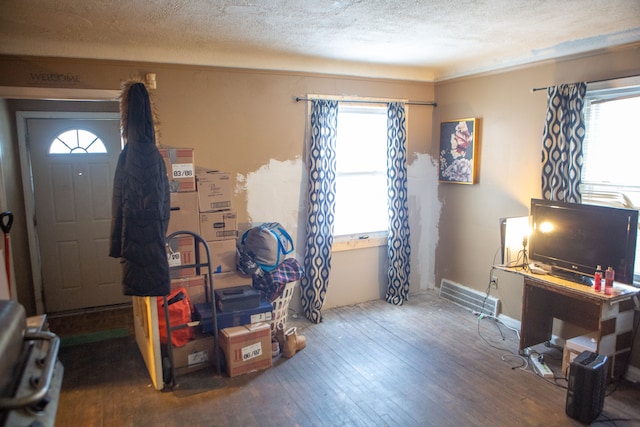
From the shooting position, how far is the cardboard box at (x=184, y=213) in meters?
3.15

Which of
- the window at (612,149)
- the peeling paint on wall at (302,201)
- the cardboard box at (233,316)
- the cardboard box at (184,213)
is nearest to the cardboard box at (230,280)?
the cardboard box at (233,316)

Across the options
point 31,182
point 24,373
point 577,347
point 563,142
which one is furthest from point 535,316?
point 31,182

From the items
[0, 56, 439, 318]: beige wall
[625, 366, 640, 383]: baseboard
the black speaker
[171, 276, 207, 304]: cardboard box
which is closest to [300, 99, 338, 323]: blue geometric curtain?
[0, 56, 439, 318]: beige wall

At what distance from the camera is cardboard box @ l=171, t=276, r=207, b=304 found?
126 inches

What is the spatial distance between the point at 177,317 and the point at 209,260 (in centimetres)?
47

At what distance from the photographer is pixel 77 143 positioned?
14.1 ft

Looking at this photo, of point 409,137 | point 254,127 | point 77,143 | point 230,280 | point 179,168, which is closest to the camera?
point 179,168

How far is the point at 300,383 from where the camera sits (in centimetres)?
301

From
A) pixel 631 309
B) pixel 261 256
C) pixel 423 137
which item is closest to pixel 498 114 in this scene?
pixel 423 137

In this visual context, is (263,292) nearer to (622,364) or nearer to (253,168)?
(253,168)

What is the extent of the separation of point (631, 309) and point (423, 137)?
245 centimetres

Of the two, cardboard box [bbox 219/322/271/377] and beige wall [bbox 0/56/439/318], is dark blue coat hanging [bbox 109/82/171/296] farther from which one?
beige wall [bbox 0/56/439/318]

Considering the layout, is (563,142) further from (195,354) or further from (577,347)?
(195,354)

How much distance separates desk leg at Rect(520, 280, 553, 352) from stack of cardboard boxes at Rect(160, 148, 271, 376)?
195 centimetres
